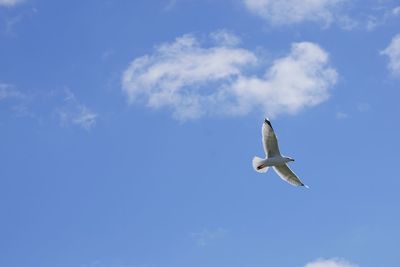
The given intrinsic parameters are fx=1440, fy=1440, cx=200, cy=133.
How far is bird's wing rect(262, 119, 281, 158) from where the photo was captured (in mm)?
88875

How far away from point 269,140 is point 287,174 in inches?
114

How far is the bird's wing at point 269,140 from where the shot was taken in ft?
292

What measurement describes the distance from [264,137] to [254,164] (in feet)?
5.90

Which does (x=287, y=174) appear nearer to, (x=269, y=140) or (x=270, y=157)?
(x=270, y=157)

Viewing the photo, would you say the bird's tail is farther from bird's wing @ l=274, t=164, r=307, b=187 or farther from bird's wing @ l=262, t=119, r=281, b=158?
bird's wing @ l=274, t=164, r=307, b=187

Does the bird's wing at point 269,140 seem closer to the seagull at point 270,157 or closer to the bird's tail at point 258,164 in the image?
the seagull at point 270,157

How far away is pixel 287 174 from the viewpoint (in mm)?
90688

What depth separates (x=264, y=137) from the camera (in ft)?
292

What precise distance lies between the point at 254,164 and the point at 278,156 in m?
1.74

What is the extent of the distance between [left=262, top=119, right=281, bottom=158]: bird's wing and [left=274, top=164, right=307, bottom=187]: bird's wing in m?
1.09

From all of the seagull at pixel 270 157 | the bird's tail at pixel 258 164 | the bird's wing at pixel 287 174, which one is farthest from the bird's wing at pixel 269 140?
the bird's wing at pixel 287 174

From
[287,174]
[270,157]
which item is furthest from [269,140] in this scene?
[287,174]

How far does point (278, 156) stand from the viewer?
8956cm

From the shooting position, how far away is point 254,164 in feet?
292
